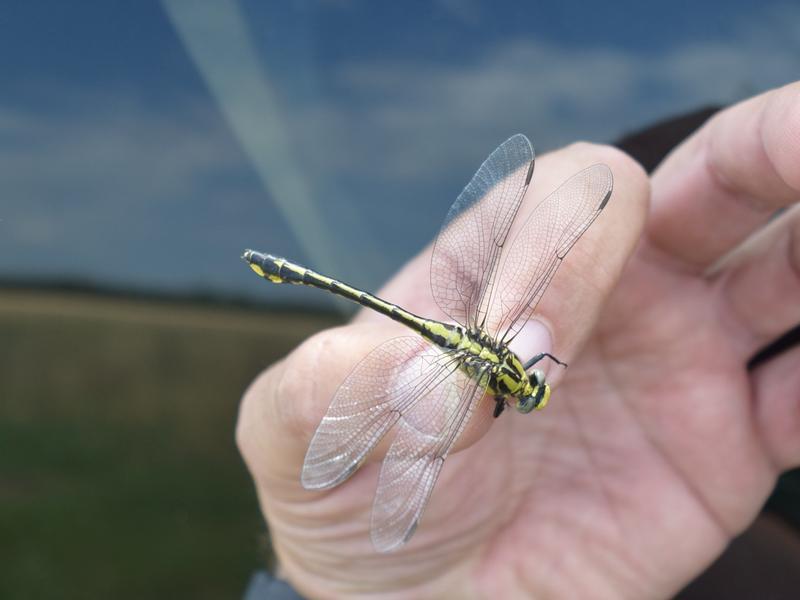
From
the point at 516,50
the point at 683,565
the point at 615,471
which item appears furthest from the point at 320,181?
the point at 683,565

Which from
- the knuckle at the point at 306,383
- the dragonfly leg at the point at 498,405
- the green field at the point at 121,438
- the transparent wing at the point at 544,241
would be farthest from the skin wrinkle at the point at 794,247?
the green field at the point at 121,438

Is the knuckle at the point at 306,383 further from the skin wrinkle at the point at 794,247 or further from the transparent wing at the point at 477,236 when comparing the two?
the skin wrinkle at the point at 794,247

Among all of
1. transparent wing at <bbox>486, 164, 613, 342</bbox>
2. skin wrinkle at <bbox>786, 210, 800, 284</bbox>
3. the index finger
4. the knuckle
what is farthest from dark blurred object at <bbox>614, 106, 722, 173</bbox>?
the knuckle

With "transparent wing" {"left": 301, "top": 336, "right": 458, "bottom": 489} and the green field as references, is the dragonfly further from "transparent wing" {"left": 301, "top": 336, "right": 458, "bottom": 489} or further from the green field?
the green field

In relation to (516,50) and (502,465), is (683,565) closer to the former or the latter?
(502,465)

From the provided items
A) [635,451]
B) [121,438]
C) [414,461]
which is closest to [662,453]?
[635,451]

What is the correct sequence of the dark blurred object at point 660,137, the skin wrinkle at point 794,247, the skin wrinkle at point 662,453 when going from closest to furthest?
the skin wrinkle at point 794,247 < the skin wrinkle at point 662,453 < the dark blurred object at point 660,137

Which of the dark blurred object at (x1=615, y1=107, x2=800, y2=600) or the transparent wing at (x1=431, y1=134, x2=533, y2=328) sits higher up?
the transparent wing at (x1=431, y1=134, x2=533, y2=328)
